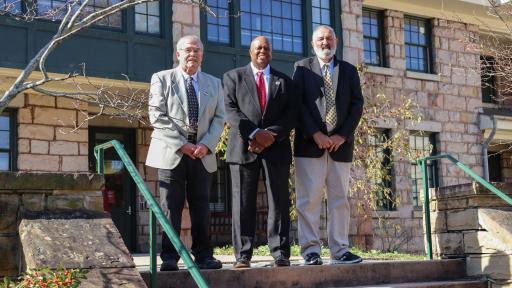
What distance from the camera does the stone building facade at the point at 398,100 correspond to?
12.9m

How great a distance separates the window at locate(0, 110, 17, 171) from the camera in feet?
40.7

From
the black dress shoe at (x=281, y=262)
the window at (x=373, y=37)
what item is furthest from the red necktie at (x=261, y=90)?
the window at (x=373, y=37)

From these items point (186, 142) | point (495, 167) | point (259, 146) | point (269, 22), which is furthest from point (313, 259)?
point (495, 167)

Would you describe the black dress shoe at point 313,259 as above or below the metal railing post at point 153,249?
below

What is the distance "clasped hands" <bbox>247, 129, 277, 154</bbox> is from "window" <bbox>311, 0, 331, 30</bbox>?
32.0 ft

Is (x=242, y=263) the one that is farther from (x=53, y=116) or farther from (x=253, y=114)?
(x=53, y=116)

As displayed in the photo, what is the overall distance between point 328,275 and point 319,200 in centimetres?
68

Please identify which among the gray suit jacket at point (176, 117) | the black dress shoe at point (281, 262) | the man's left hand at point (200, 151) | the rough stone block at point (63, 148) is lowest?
the black dress shoe at point (281, 262)

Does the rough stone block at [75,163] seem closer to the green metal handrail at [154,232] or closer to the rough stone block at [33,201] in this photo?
the green metal handrail at [154,232]

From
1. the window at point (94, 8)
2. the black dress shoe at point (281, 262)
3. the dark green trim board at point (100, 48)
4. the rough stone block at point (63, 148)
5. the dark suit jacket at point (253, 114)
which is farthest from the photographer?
the rough stone block at point (63, 148)

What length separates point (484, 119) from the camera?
18.3 m

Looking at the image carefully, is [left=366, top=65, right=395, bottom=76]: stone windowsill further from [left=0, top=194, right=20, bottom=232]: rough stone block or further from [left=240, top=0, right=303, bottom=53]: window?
[left=0, top=194, right=20, bottom=232]: rough stone block

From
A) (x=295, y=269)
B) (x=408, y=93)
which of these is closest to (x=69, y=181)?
(x=295, y=269)

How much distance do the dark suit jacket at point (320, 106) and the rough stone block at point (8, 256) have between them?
2.57 meters
